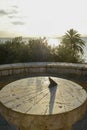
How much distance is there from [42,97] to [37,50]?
2026 cm

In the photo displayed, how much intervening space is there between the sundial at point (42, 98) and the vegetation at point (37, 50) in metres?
15.5

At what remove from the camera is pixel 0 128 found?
5363 millimetres

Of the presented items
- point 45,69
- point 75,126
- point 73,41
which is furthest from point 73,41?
point 75,126

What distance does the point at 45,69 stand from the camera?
7.04 m

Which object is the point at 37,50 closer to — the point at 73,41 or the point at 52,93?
the point at 73,41

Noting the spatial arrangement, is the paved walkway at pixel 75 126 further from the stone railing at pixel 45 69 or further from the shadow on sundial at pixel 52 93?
the stone railing at pixel 45 69

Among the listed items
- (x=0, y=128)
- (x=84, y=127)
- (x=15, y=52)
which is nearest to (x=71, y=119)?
(x=84, y=127)

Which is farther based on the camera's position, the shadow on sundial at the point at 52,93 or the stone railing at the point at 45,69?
the stone railing at the point at 45,69

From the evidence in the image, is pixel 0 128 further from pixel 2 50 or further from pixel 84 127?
pixel 2 50

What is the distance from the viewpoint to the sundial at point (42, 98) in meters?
3.47

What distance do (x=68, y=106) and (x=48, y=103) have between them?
356mm

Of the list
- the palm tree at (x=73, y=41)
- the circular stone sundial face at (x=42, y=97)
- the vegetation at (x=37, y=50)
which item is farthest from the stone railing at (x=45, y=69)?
the palm tree at (x=73, y=41)

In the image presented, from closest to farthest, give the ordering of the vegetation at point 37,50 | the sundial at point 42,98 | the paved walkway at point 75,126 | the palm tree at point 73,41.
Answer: the sundial at point 42,98 < the paved walkway at point 75,126 < the vegetation at point 37,50 < the palm tree at point 73,41

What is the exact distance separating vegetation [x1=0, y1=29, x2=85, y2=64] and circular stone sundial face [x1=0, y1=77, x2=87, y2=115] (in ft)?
50.7
